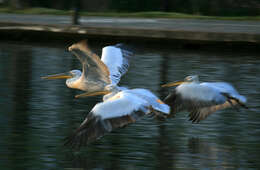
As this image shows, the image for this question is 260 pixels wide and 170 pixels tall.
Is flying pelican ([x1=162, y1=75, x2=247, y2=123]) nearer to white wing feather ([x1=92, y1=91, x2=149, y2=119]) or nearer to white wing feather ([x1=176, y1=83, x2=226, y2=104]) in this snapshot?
white wing feather ([x1=176, y1=83, x2=226, y2=104])

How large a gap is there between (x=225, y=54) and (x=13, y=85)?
18.7 ft

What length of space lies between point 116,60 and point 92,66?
643mm

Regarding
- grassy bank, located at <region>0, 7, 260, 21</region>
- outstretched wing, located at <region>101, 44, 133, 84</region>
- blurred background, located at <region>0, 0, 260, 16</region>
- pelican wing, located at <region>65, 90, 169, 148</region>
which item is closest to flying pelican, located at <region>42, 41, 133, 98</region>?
outstretched wing, located at <region>101, 44, 133, 84</region>

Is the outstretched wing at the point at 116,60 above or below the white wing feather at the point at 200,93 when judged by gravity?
below

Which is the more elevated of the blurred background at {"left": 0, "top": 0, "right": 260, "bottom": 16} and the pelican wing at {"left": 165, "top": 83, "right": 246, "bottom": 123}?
the pelican wing at {"left": 165, "top": 83, "right": 246, "bottom": 123}

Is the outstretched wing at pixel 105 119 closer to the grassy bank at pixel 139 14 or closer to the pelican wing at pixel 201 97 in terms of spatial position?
the pelican wing at pixel 201 97

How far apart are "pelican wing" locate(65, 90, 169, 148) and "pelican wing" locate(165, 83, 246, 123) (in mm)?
979

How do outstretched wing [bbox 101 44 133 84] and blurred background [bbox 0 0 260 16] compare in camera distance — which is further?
blurred background [bbox 0 0 260 16]

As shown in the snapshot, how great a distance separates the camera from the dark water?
684 centimetres

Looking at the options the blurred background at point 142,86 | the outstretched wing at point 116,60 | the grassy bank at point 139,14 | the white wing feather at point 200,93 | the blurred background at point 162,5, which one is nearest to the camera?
the blurred background at point 142,86

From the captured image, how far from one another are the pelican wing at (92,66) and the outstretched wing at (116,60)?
163 mm

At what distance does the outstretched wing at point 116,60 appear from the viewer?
9.75 m

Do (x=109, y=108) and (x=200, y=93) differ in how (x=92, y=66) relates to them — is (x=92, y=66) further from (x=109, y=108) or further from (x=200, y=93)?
(x=109, y=108)

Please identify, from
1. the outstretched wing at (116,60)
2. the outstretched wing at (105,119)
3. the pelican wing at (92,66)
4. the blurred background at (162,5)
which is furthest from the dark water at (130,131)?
the blurred background at (162,5)
